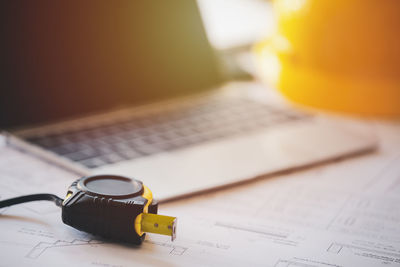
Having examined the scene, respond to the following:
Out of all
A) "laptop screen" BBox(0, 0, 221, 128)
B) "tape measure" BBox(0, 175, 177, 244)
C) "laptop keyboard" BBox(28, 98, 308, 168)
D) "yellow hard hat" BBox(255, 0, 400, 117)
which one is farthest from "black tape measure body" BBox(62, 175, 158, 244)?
"yellow hard hat" BBox(255, 0, 400, 117)

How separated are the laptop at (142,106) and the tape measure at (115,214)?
0.09 meters

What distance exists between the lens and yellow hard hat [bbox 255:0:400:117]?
2.53 ft

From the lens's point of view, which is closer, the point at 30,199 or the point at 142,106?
the point at 30,199

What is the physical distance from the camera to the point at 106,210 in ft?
1.39

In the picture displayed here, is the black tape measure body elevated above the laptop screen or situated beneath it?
situated beneath

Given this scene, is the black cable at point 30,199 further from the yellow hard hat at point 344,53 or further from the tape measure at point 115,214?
the yellow hard hat at point 344,53

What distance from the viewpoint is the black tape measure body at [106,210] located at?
422 mm

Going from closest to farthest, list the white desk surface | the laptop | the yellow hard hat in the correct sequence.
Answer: the white desk surface → the laptop → the yellow hard hat

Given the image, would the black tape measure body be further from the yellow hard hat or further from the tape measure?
the yellow hard hat

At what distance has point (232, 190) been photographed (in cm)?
56

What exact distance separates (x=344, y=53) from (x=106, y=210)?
1.72 ft

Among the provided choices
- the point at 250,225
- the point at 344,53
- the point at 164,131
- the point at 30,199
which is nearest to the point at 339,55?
the point at 344,53

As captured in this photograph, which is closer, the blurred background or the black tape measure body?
the black tape measure body

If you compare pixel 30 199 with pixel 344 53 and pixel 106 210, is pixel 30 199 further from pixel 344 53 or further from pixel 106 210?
pixel 344 53
